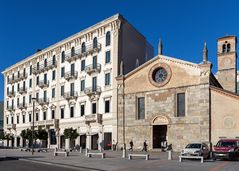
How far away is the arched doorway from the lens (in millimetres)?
43125

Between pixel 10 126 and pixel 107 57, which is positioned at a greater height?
pixel 107 57

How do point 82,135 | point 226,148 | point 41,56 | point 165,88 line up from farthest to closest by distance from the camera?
point 41,56
point 82,135
point 165,88
point 226,148

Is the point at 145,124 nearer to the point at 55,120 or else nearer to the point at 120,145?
the point at 120,145

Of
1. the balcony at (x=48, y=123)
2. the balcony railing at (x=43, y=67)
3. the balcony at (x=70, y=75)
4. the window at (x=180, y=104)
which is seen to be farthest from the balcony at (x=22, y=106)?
the window at (x=180, y=104)

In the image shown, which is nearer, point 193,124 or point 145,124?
point 193,124

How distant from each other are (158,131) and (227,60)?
2099 cm

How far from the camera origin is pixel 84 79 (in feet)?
173

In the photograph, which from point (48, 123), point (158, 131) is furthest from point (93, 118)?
point (48, 123)

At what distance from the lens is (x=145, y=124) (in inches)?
1748

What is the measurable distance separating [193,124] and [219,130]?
3.21m

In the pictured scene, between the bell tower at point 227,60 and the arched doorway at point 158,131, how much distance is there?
19.5 meters

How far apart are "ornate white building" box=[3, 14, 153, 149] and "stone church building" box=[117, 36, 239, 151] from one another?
7.90ft

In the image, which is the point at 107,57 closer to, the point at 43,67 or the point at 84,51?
the point at 84,51

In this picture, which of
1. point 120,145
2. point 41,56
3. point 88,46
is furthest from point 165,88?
point 41,56
